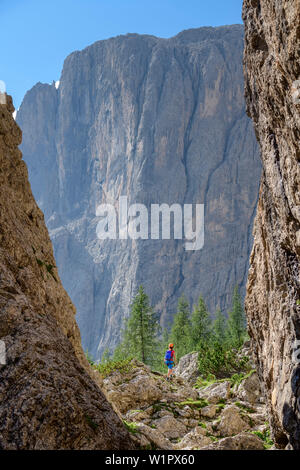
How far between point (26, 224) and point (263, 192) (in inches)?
278

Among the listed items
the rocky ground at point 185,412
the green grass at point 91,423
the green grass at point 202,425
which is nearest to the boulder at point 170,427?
the rocky ground at point 185,412

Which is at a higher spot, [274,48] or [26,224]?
[274,48]

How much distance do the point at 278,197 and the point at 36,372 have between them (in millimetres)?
6948

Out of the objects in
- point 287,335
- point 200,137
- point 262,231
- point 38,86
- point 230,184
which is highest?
point 38,86

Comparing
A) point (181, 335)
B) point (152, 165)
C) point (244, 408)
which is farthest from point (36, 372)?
point (152, 165)

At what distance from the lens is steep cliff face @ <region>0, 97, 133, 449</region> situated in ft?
21.1

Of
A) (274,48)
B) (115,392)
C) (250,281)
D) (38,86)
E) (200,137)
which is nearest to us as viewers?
(274,48)

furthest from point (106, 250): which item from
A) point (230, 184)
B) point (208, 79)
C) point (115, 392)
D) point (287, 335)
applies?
point (287, 335)

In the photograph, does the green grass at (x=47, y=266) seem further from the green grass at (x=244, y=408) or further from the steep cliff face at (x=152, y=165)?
the steep cliff face at (x=152, y=165)

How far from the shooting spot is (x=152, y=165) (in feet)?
388

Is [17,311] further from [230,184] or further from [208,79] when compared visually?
[208,79]

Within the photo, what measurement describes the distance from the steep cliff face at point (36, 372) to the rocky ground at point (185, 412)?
534cm

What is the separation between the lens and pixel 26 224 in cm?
1177

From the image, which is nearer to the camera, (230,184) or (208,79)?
(230,184)
